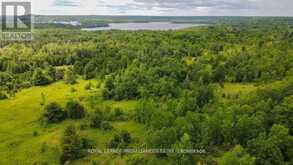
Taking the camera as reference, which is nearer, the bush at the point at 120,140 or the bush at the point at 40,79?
the bush at the point at 120,140

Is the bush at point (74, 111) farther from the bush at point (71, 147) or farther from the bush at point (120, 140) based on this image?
the bush at point (71, 147)

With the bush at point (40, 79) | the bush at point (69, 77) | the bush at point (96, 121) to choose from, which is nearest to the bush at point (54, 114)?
the bush at point (96, 121)

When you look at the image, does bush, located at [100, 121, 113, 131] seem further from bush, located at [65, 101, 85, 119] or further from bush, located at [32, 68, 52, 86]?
bush, located at [32, 68, 52, 86]

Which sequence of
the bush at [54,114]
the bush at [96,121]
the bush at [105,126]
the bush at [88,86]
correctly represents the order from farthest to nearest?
the bush at [88,86], the bush at [54,114], the bush at [96,121], the bush at [105,126]

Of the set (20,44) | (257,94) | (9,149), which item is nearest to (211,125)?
(257,94)

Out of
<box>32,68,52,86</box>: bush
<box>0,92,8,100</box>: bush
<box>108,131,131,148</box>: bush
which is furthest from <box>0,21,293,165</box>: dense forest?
<box>0,92,8,100</box>: bush

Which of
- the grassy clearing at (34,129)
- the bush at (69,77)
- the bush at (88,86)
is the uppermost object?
the bush at (69,77)
